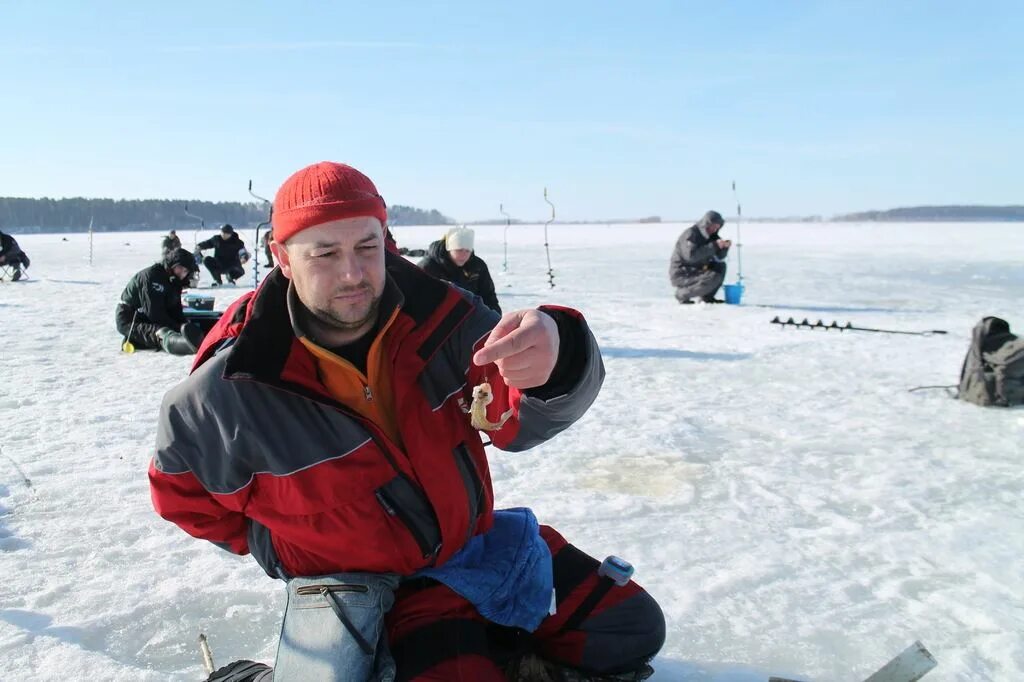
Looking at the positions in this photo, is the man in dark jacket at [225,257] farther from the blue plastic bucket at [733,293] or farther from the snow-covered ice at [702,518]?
the blue plastic bucket at [733,293]

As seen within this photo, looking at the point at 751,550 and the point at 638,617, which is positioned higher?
the point at 638,617

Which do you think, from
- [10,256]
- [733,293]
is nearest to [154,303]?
[733,293]

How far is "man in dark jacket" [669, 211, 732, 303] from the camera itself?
11.7 meters

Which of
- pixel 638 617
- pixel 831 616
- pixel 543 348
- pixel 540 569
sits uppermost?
pixel 543 348

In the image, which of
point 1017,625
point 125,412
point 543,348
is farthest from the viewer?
point 125,412

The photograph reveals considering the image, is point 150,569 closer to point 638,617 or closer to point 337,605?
point 337,605

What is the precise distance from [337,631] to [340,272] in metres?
0.90

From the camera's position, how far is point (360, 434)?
5.97 feet

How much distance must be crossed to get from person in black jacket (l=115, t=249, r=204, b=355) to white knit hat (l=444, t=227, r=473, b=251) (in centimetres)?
284

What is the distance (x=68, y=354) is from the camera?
299 inches

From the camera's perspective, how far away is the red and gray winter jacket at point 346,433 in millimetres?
1796

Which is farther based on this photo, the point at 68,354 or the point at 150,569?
the point at 68,354

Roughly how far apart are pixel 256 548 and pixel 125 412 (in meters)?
3.81

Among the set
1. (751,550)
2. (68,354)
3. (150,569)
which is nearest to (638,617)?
(751,550)
